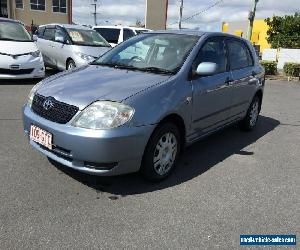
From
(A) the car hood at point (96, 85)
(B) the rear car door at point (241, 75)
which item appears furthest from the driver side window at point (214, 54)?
(A) the car hood at point (96, 85)

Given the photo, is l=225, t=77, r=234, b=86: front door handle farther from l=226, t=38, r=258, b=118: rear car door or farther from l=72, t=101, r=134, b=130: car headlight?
l=72, t=101, r=134, b=130: car headlight

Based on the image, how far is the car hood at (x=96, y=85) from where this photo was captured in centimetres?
365

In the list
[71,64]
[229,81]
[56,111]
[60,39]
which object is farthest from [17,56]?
[56,111]

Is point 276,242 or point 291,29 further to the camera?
point 291,29

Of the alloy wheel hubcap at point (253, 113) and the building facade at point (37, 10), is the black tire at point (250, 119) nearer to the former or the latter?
the alloy wheel hubcap at point (253, 113)

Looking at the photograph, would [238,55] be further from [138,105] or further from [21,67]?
[21,67]

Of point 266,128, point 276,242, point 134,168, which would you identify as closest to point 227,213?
point 276,242

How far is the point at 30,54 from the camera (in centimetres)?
956

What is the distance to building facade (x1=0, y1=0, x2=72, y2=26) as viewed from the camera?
125ft

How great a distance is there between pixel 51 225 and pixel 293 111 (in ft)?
24.3

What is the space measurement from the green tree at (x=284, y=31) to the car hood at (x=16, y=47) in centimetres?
2448

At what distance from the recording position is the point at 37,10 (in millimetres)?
40094

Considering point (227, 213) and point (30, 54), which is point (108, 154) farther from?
point (30, 54)

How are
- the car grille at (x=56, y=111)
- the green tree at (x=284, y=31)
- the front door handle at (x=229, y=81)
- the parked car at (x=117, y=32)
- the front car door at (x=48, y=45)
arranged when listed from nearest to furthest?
the car grille at (x=56, y=111) < the front door handle at (x=229, y=81) < the front car door at (x=48, y=45) < the parked car at (x=117, y=32) < the green tree at (x=284, y=31)
